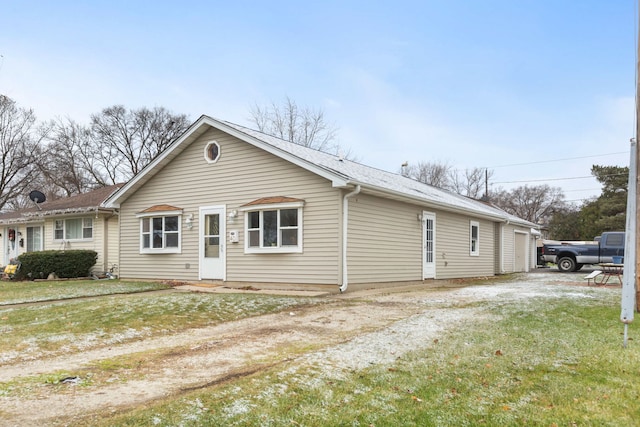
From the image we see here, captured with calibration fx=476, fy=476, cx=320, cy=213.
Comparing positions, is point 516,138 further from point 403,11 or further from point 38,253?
point 38,253

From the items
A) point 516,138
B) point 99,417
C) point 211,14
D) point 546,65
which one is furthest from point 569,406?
point 516,138

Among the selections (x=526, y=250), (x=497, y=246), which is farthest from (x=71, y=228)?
(x=526, y=250)

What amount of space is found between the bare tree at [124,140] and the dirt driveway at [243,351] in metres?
32.8

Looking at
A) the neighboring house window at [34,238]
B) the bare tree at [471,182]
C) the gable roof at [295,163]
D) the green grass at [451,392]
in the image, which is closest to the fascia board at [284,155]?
the gable roof at [295,163]

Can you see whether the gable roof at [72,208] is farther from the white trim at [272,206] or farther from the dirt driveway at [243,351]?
the dirt driveway at [243,351]

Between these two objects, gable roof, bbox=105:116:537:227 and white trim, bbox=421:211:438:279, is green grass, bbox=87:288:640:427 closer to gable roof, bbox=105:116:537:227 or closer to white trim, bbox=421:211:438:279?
gable roof, bbox=105:116:537:227

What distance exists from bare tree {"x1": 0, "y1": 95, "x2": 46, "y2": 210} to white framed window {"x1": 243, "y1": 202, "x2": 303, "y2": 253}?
93.0ft

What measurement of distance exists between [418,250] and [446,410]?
11.6m

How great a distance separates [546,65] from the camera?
19312mm

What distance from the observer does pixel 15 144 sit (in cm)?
3369

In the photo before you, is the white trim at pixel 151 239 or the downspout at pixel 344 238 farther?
the white trim at pixel 151 239

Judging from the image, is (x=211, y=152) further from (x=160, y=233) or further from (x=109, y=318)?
(x=109, y=318)

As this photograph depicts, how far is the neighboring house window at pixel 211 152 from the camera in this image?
14438mm

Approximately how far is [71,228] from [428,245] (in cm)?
1482
